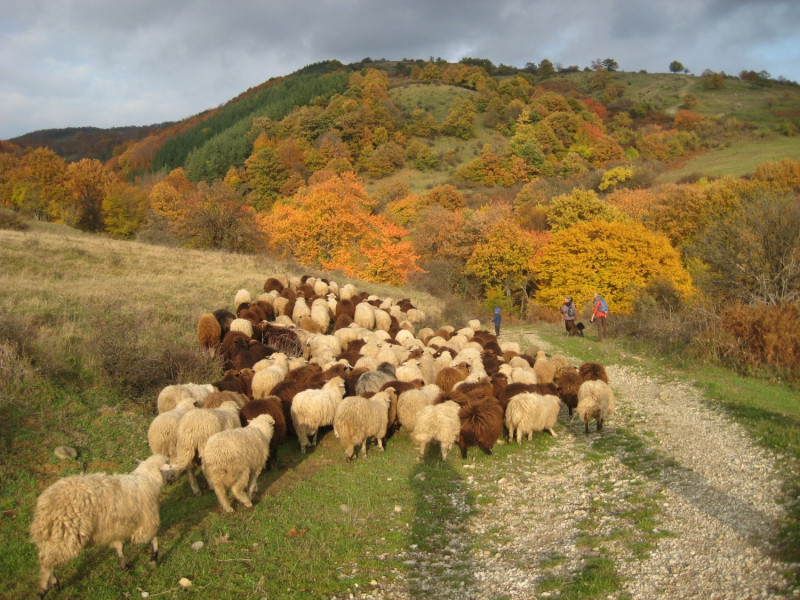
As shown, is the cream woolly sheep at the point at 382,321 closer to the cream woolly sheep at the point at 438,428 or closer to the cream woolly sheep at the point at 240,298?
the cream woolly sheep at the point at 240,298

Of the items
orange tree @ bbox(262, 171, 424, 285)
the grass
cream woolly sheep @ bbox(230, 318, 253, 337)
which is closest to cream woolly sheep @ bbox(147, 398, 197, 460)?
cream woolly sheep @ bbox(230, 318, 253, 337)

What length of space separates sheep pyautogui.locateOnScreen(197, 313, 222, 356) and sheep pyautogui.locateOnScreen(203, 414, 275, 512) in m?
8.17

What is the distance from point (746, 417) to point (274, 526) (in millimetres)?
9754

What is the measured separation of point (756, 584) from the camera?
559cm

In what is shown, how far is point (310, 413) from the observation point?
36.1ft

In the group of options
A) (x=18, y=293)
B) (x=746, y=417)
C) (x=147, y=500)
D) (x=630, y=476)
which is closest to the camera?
(x=147, y=500)

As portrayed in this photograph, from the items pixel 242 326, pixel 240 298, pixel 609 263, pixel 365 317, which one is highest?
pixel 609 263

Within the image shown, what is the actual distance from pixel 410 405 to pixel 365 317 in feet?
32.3

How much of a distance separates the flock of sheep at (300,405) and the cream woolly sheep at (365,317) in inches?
1.8

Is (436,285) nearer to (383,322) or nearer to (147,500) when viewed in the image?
(383,322)

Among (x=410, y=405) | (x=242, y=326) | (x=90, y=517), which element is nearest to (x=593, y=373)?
(x=410, y=405)

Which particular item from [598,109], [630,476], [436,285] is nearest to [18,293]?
[630,476]

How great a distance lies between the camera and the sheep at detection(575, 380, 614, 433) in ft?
41.2

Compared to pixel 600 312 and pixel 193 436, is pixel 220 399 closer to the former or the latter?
pixel 193 436
